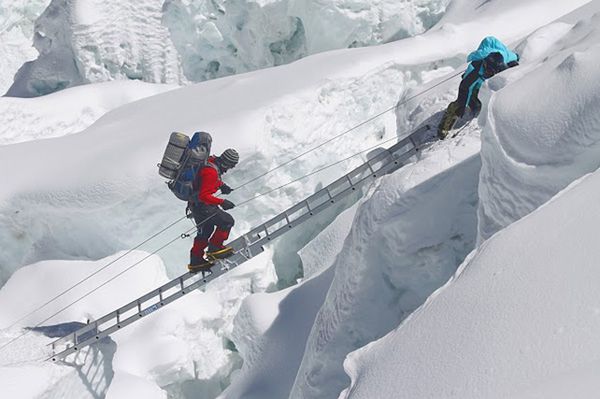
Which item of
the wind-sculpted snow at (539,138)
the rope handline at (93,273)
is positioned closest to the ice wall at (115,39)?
the rope handline at (93,273)

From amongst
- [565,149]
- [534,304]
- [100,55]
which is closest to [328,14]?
[100,55]

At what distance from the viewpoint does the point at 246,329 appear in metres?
6.92

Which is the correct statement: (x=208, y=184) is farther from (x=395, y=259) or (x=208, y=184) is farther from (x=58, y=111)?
(x=58, y=111)

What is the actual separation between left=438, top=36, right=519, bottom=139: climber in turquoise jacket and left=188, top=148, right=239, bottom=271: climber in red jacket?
1841 millimetres

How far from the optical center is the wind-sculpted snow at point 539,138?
4.18m

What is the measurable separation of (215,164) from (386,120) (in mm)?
3593

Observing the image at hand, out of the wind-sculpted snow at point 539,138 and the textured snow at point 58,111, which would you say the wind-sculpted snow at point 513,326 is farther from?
the textured snow at point 58,111

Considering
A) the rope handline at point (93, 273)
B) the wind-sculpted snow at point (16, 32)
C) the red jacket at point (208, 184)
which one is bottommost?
the rope handline at point (93, 273)

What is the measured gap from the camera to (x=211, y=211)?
6293 millimetres

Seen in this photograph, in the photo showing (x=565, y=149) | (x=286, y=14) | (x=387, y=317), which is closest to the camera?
(x=565, y=149)

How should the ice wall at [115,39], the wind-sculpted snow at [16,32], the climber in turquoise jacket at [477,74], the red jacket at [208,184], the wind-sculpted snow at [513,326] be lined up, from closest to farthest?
the wind-sculpted snow at [513,326]
the red jacket at [208,184]
the climber in turquoise jacket at [477,74]
the ice wall at [115,39]
the wind-sculpted snow at [16,32]

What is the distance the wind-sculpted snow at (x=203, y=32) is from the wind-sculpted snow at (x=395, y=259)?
6.72 metres

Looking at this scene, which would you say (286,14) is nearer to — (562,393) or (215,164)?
(215,164)

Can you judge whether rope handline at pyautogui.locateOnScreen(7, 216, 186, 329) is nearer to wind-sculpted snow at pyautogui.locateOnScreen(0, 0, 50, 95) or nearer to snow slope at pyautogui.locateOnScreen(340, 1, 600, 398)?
snow slope at pyautogui.locateOnScreen(340, 1, 600, 398)
